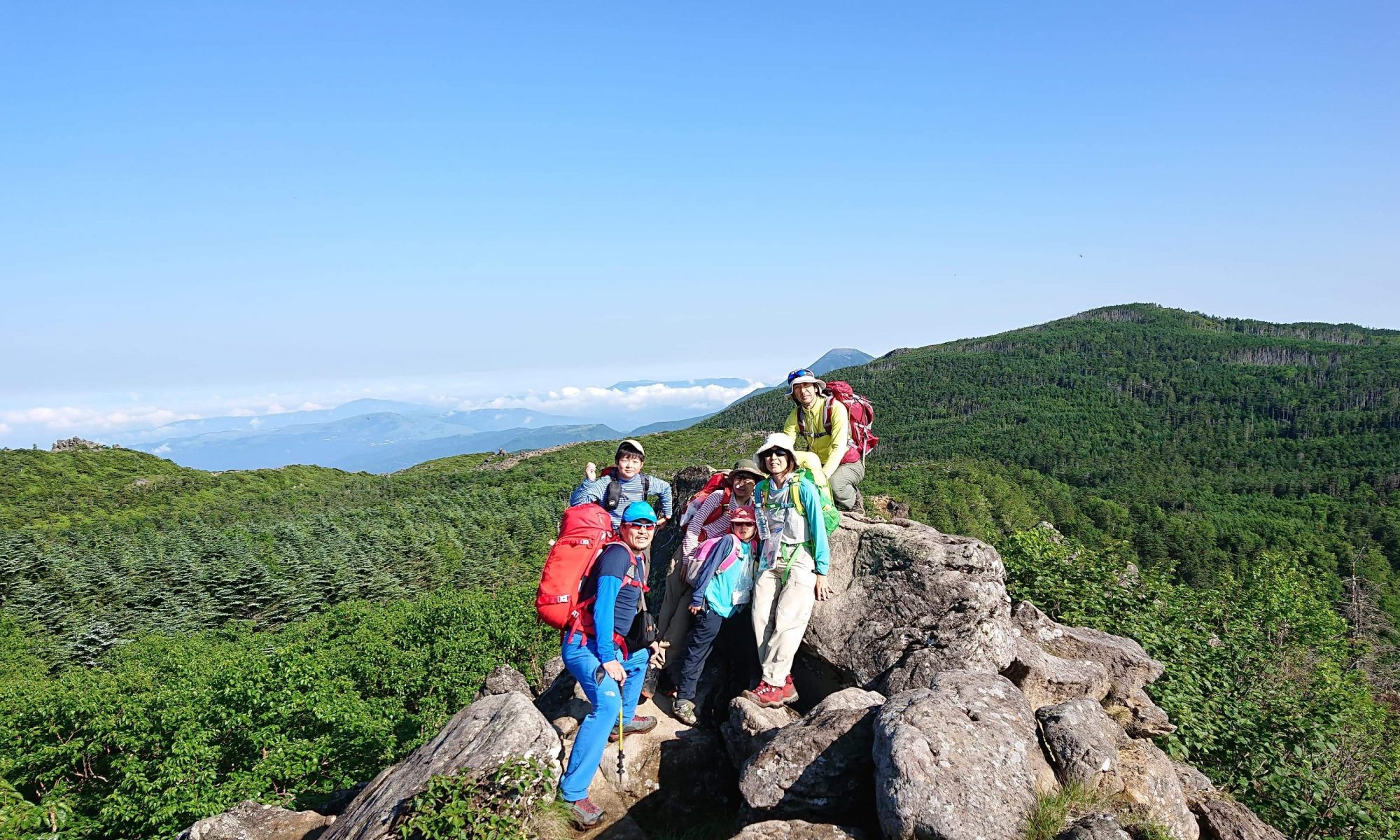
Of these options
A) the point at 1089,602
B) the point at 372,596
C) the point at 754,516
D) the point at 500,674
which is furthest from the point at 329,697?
the point at 372,596

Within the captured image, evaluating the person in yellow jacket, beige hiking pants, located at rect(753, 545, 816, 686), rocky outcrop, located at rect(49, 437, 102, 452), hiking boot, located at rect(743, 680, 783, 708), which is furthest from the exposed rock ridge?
rocky outcrop, located at rect(49, 437, 102, 452)

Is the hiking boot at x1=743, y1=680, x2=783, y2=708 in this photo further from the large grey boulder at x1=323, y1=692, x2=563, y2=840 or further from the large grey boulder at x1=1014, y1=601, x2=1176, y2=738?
the large grey boulder at x1=1014, y1=601, x2=1176, y2=738

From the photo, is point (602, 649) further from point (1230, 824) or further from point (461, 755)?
point (1230, 824)

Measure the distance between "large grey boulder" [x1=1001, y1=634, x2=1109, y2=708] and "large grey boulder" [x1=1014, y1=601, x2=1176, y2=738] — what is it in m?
0.53

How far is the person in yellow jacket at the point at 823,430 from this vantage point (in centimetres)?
1035

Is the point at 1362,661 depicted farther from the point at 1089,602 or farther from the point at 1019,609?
the point at 1019,609

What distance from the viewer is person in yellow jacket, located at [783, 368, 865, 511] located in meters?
10.4

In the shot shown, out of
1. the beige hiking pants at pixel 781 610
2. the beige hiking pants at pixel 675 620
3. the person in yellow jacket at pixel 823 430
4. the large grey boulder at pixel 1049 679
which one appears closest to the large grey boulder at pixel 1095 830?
the large grey boulder at pixel 1049 679

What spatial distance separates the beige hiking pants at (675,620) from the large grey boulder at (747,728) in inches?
54.2

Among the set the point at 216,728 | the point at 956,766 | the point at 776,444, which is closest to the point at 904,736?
the point at 956,766

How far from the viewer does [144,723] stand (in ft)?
51.0

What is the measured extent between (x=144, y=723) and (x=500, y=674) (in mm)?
9840

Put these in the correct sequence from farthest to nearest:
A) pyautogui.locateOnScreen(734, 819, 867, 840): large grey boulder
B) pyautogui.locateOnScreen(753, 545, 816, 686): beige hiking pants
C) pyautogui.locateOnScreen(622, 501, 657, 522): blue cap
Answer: pyautogui.locateOnScreen(753, 545, 816, 686): beige hiking pants < pyautogui.locateOnScreen(622, 501, 657, 522): blue cap < pyautogui.locateOnScreen(734, 819, 867, 840): large grey boulder

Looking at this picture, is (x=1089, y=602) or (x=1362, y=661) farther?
(x=1362, y=661)
